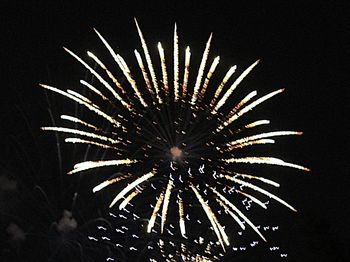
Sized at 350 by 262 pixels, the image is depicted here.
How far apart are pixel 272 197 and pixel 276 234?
19581mm

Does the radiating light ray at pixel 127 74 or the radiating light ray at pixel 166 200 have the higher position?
the radiating light ray at pixel 127 74

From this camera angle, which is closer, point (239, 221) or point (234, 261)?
point (239, 221)

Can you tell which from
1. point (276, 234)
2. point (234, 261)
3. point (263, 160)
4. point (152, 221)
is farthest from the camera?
point (276, 234)

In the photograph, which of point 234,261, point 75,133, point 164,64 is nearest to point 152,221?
point 75,133

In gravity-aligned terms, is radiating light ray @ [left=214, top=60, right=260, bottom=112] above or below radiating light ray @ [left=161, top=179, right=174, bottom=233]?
above

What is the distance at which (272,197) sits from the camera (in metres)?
29.3

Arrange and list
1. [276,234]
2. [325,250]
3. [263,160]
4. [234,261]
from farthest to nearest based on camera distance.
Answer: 1. [276,234]
2. [234,261]
3. [325,250]
4. [263,160]

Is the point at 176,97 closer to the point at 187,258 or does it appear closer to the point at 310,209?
the point at 187,258

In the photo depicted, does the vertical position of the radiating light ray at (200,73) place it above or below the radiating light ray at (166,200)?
above

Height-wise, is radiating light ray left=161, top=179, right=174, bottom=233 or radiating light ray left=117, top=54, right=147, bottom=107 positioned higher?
radiating light ray left=117, top=54, right=147, bottom=107

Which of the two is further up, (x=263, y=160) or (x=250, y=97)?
(x=250, y=97)

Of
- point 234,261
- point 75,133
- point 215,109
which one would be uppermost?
point 215,109

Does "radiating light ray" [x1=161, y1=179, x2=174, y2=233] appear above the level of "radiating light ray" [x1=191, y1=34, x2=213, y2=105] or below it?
below

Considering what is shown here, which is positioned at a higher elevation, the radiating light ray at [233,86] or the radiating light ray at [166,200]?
the radiating light ray at [233,86]
